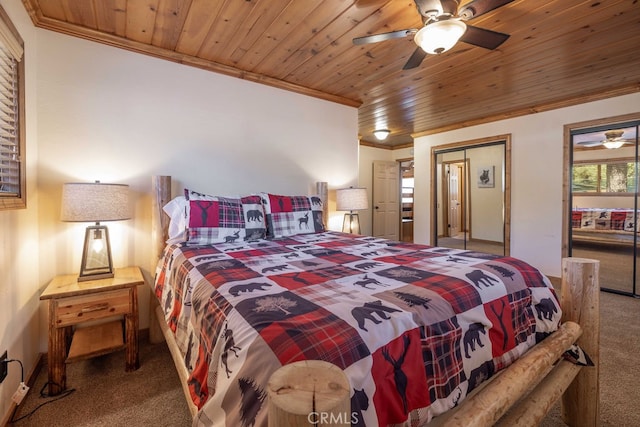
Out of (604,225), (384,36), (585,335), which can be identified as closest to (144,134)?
(384,36)

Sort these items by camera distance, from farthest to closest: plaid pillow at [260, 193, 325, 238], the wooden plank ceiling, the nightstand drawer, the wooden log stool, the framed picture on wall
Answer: the framed picture on wall → plaid pillow at [260, 193, 325, 238] → the wooden plank ceiling → the nightstand drawer → the wooden log stool

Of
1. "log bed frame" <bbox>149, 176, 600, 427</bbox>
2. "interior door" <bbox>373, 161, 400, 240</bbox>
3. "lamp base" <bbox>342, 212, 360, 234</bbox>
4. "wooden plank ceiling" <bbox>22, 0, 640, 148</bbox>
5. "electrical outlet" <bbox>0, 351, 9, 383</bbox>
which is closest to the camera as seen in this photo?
"log bed frame" <bbox>149, 176, 600, 427</bbox>

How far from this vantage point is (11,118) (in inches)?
64.5

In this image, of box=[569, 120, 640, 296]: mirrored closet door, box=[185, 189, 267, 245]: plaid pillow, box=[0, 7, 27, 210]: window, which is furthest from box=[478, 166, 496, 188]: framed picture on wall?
box=[0, 7, 27, 210]: window

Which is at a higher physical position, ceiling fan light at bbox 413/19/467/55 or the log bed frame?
ceiling fan light at bbox 413/19/467/55

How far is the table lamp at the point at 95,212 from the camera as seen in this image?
5.98 feet

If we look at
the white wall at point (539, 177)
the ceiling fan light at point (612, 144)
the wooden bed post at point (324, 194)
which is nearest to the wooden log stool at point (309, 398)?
the wooden bed post at point (324, 194)

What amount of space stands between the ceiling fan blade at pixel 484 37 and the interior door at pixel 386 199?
4.19 m

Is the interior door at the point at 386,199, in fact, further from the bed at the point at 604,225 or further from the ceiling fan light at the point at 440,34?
the ceiling fan light at the point at 440,34

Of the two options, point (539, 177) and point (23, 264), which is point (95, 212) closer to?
point (23, 264)

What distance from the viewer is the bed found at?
341 centimetres

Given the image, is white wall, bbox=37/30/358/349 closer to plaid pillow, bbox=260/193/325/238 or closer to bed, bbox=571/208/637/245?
plaid pillow, bbox=260/193/325/238

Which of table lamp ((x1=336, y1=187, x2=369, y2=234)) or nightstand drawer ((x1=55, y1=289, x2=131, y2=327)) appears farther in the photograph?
table lamp ((x1=336, y1=187, x2=369, y2=234))

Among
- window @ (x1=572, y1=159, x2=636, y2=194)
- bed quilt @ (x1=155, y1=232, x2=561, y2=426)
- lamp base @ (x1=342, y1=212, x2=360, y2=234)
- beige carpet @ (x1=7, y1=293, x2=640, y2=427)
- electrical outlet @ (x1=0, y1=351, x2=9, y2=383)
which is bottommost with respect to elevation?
beige carpet @ (x1=7, y1=293, x2=640, y2=427)
